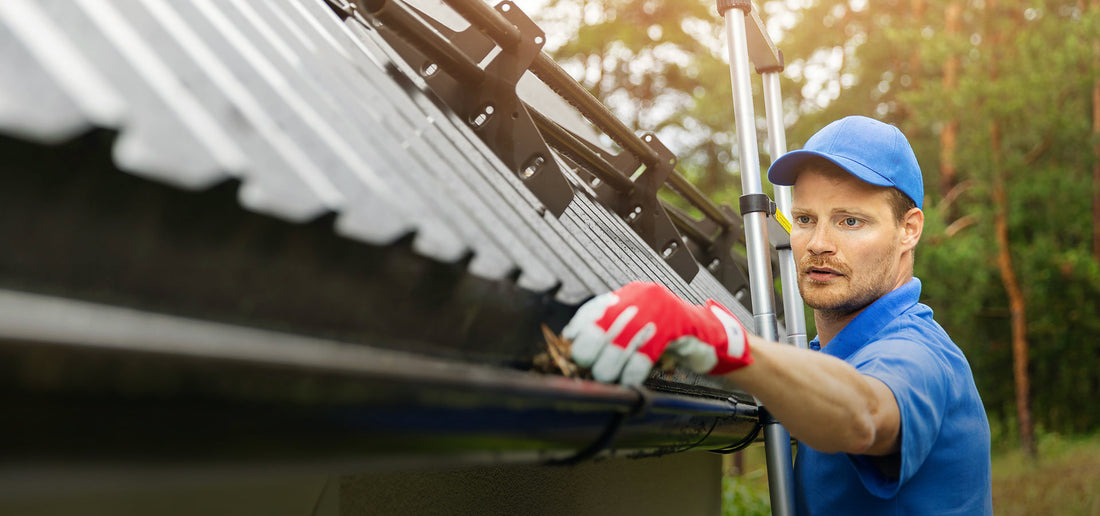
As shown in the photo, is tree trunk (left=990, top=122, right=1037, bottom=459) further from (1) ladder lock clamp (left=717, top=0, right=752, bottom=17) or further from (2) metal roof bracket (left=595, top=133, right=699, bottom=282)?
(1) ladder lock clamp (left=717, top=0, right=752, bottom=17)

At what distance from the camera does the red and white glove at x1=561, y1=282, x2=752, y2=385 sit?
1.55 metres

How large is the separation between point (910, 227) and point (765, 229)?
1.51ft

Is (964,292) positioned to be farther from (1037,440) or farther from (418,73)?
(418,73)

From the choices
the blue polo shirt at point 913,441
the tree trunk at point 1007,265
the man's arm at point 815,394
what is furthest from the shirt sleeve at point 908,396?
the tree trunk at point 1007,265

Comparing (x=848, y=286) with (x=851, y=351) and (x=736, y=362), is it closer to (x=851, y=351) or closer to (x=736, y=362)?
(x=851, y=351)

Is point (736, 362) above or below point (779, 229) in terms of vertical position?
above

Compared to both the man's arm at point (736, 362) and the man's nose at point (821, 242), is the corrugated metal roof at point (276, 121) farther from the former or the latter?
the man's nose at point (821, 242)

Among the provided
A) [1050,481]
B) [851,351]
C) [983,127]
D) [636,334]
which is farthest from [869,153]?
[1050,481]

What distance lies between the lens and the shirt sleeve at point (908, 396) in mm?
2072

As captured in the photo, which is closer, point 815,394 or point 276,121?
point 276,121

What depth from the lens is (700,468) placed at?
4934mm

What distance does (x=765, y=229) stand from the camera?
2939 millimetres

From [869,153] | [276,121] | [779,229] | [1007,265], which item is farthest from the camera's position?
[1007,265]

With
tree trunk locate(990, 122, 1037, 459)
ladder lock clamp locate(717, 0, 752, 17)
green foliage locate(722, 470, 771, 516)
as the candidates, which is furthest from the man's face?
tree trunk locate(990, 122, 1037, 459)
